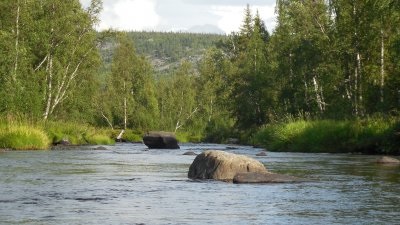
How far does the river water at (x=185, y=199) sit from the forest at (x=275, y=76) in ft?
60.0

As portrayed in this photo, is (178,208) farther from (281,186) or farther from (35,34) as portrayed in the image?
(35,34)

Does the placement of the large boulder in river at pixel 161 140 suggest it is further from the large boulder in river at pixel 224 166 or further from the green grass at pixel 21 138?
the large boulder in river at pixel 224 166

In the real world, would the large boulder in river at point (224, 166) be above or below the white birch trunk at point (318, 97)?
below

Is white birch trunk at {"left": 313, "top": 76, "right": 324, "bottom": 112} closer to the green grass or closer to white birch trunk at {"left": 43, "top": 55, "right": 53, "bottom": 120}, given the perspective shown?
white birch trunk at {"left": 43, "top": 55, "right": 53, "bottom": 120}

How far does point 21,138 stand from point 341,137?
19.4 m

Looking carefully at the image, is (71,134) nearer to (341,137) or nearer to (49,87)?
(49,87)

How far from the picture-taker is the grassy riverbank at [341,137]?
1484 inches

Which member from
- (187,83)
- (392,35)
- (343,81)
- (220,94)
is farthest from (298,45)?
(187,83)

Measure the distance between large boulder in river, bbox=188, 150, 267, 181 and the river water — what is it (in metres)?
0.80

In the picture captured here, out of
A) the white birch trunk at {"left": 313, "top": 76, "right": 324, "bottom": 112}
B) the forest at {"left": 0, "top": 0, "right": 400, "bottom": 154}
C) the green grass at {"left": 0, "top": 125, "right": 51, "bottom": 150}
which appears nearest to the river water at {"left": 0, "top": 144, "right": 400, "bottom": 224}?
the green grass at {"left": 0, "top": 125, "right": 51, "bottom": 150}

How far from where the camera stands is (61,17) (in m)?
61.3

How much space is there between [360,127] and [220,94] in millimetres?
51825

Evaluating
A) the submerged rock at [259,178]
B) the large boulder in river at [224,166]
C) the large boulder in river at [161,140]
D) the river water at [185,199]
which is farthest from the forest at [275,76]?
the river water at [185,199]

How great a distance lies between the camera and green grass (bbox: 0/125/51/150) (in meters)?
40.0
